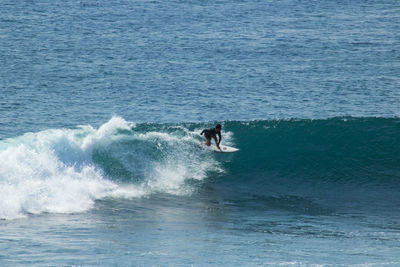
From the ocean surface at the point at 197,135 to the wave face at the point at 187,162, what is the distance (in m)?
0.07

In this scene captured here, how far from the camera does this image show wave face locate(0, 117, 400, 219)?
24.1 m

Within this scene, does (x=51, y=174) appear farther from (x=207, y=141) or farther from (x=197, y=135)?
(x=197, y=135)

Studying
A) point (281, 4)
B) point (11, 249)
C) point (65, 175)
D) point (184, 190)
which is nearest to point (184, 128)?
point (184, 190)

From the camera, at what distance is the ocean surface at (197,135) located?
793 inches

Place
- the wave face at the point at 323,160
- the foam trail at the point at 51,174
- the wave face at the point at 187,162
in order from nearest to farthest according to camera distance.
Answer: the foam trail at the point at 51,174 → the wave face at the point at 187,162 → the wave face at the point at 323,160

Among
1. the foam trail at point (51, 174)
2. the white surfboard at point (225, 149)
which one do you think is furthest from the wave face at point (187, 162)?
the white surfboard at point (225, 149)

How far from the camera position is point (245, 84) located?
126 ft

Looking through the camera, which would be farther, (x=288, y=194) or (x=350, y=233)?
(x=288, y=194)

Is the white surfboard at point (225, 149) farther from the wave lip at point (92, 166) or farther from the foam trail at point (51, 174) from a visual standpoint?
the foam trail at point (51, 174)

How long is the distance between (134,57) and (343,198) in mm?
20512

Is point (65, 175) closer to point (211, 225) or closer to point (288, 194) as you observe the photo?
point (211, 225)

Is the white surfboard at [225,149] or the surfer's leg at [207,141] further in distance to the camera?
the white surfboard at [225,149]

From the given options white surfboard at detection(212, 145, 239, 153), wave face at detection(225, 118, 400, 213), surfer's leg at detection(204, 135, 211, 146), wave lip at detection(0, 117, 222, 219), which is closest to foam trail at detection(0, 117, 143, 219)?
wave lip at detection(0, 117, 222, 219)

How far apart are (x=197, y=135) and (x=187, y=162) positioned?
2220 millimetres
